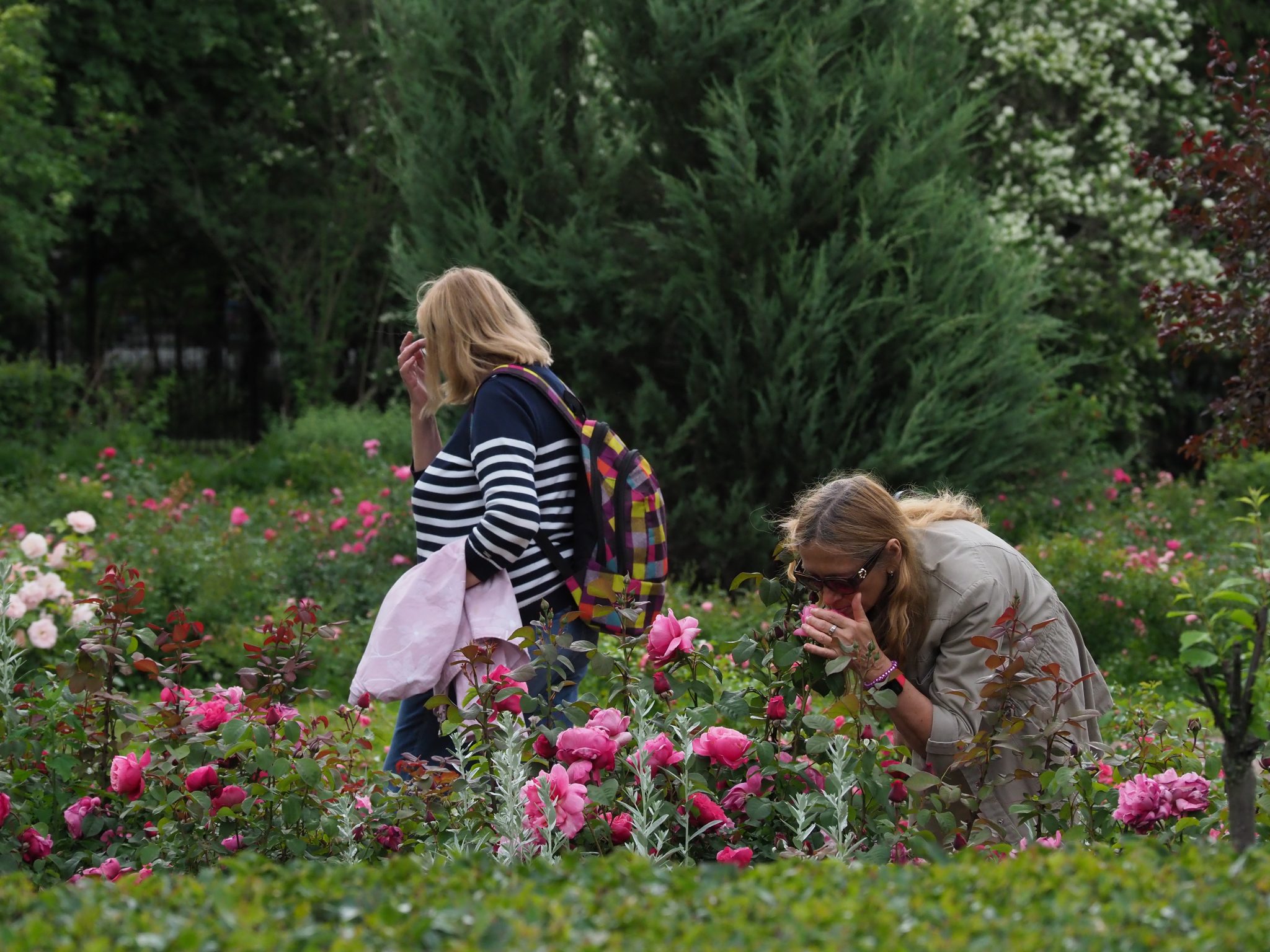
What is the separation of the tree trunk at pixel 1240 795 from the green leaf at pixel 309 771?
5.09ft

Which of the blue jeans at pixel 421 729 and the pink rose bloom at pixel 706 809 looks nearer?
the pink rose bloom at pixel 706 809

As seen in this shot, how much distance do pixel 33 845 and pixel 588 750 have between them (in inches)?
44.4

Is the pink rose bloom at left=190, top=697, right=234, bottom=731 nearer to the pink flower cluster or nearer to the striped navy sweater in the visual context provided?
the striped navy sweater

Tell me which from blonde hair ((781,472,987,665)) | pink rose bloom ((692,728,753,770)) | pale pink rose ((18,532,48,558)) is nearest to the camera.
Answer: pink rose bloom ((692,728,753,770))

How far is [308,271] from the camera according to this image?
1822 cm

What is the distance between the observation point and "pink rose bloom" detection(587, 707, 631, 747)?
2.52m

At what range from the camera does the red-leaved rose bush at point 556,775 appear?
2.44 m

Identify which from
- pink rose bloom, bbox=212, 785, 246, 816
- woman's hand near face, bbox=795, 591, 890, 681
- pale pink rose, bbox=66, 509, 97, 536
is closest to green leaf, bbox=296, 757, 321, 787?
pink rose bloom, bbox=212, 785, 246, 816

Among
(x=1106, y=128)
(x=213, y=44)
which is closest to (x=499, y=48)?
(x=1106, y=128)

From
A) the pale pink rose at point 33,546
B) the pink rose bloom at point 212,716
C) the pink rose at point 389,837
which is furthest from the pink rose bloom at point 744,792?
the pale pink rose at point 33,546

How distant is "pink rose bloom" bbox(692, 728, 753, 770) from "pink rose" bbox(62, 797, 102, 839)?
1.23 meters

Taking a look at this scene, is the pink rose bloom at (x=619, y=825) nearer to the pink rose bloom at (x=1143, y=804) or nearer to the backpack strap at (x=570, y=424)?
the pink rose bloom at (x=1143, y=804)

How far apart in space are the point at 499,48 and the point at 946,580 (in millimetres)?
6473

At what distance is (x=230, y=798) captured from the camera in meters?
2.59
